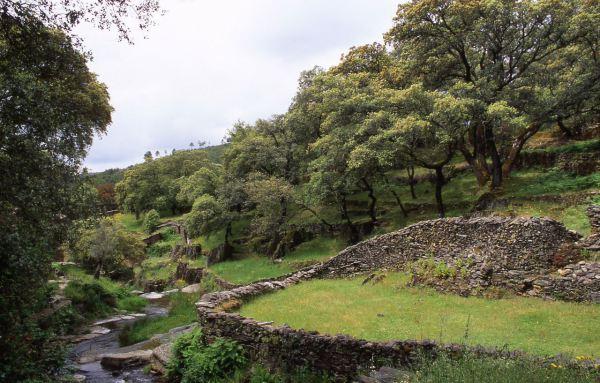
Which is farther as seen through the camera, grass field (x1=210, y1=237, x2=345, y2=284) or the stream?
grass field (x1=210, y1=237, x2=345, y2=284)

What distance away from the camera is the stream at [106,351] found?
46.1ft

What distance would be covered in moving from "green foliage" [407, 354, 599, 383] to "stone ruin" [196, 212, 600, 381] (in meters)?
0.91

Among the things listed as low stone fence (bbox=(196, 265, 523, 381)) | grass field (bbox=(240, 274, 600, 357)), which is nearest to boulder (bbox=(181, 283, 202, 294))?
grass field (bbox=(240, 274, 600, 357))

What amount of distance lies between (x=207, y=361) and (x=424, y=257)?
9603 mm

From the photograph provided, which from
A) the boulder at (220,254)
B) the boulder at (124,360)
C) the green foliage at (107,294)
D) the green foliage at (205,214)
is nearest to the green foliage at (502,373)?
the boulder at (124,360)

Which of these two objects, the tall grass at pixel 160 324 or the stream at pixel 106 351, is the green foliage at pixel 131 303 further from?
the tall grass at pixel 160 324

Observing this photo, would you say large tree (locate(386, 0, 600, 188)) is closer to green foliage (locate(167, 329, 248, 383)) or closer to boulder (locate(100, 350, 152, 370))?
green foliage (locate(167, 329, 248, 383))

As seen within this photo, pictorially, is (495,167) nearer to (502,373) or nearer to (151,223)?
(502,373)

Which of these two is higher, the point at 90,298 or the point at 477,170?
the point at 477,170

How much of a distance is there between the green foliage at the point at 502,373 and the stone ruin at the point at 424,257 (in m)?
0.91

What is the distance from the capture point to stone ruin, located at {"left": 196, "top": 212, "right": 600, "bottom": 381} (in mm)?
9688

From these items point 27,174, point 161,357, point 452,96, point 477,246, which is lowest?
point 161,357

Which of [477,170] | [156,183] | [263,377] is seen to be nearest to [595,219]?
[477,170]

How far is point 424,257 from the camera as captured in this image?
1723cm
